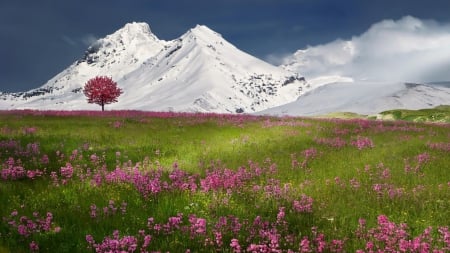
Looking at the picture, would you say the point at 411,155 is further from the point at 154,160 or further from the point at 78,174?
the point at 78,174

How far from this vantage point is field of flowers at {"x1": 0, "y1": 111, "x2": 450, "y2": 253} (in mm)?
6578

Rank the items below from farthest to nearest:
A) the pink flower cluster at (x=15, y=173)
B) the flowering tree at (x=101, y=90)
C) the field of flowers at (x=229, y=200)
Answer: the flowering tree at (x=101, y=90), the pink flower cluster at (x=15, y=173), the field of flowers at (x=229, y=200)

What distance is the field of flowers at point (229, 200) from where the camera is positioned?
658cm

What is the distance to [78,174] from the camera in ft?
33.9

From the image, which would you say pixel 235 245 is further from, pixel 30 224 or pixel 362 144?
pixel 362 144

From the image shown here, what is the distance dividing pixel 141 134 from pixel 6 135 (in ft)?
16.2

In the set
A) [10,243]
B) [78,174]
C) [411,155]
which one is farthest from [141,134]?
[10,243]

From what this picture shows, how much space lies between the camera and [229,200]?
8.68 meters

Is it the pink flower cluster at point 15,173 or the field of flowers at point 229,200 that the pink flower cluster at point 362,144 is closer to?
the field of flowers at point 229,200

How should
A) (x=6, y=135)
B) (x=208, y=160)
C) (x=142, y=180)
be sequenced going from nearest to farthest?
1. (x=142, y=180)
2. (x=208, y=160)
3. (x=6, y=135)

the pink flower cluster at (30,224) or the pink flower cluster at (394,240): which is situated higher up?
the pink flower cluster at (30,224)

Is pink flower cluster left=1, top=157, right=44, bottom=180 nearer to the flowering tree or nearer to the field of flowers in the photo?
the field of flowers

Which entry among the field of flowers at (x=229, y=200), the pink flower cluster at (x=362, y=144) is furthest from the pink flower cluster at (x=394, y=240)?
the pink flower cluster at (x=362, y=144)

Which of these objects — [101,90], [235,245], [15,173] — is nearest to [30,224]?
[235,245]
